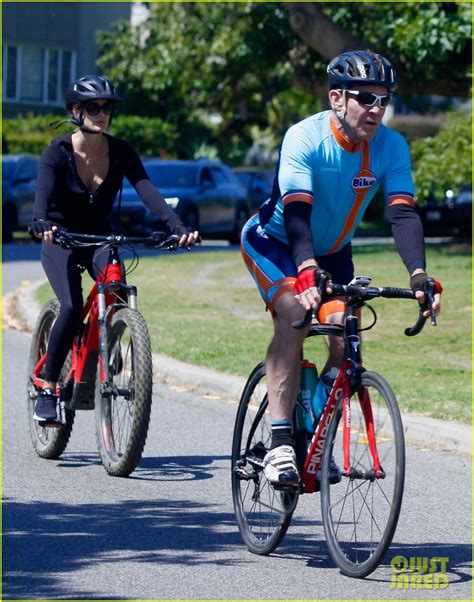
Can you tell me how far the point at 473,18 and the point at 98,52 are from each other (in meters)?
28.6

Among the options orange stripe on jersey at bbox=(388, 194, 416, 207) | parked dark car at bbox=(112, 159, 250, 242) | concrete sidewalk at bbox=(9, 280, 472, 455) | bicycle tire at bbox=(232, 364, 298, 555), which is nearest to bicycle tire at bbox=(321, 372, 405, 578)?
bicycle tire at bbox=(232, 364, 298, 555)

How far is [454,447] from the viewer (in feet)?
28.4

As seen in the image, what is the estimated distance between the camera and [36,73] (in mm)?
49312

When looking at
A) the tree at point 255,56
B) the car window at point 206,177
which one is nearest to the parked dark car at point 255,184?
the tree at point 255,56

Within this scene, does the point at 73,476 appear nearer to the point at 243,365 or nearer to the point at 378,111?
the point at 378,111

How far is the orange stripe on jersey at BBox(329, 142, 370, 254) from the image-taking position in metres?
5.84

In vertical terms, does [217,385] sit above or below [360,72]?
below

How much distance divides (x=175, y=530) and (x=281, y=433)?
36.2 inches

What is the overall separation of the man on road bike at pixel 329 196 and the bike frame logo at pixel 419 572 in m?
0.56

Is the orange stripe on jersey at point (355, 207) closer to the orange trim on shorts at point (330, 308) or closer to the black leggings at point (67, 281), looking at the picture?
the orange trim on shorts at point (330, 308)

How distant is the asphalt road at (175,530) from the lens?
5.46 m

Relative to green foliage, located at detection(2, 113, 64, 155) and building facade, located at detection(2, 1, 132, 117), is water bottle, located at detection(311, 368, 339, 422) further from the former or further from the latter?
building facade, located at detection(2, 1, 132, 117)

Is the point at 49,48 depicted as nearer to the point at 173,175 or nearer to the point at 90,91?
the point at 173,175

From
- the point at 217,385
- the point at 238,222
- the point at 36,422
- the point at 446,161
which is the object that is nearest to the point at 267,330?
the point at 217,385
